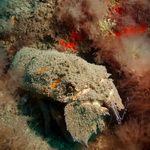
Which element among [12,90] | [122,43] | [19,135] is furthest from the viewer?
[122,43]

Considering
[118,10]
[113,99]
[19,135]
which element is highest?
[118,10]

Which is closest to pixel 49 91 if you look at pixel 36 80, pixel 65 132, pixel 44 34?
pixel 36 80

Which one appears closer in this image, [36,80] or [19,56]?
→ [36,80]

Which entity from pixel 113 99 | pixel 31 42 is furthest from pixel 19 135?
pixel 31 42

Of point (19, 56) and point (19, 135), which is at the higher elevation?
point (19, 56)

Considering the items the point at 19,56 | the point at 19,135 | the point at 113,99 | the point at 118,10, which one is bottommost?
the point at 19,135

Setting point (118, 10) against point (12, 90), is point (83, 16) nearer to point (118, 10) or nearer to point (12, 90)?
point (118, 10)

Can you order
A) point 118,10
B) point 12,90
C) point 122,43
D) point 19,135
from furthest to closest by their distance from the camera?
point 118,10 < point 122,43 < point 12,90 < point 19,135

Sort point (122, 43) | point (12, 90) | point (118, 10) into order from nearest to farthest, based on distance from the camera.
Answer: point (12, 90)
point (122, 43)
point (118, 10)

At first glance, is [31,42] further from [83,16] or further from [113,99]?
[113,99]
